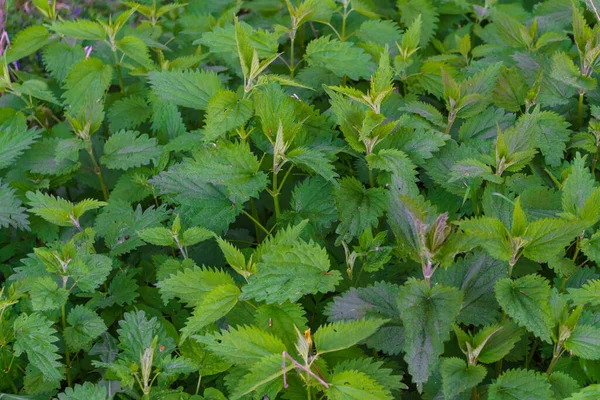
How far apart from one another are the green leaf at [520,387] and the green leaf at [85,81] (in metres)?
1.79

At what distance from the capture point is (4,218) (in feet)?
7.24

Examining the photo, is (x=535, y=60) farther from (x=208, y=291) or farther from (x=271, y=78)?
(x=208, y=291)

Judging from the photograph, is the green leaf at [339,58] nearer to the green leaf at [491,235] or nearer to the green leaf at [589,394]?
the green leaf at [491,235]

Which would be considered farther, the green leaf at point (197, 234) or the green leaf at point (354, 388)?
the green leaf at point (197, 234)


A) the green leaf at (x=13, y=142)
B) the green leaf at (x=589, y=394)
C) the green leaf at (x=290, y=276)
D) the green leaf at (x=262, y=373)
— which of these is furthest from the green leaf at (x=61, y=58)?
the green leaf at (x=589, y=394)

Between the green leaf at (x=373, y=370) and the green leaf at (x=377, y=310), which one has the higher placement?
the green leaf at (x=377, y=310)

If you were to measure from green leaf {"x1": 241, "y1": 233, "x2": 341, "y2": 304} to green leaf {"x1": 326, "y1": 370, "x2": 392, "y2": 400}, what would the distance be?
0.22 m

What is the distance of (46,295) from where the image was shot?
1.85m

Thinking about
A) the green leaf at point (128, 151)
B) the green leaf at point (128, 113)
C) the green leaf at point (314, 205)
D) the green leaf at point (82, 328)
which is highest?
the green leaf at point (128, 113)

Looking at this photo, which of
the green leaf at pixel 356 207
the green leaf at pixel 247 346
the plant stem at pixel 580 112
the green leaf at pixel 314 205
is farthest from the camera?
the plant stem at pixel 580 112

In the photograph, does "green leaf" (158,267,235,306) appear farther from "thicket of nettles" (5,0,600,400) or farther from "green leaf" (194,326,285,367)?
"green leaf" (194,326,285,367)

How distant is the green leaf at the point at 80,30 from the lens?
256 cm

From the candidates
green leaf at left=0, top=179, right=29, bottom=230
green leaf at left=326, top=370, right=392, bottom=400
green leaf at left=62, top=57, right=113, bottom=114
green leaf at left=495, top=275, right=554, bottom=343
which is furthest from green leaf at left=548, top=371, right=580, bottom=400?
green leaf at left=62, top=57, right=113, bottom=114

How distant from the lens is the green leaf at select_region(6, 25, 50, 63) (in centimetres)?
272
